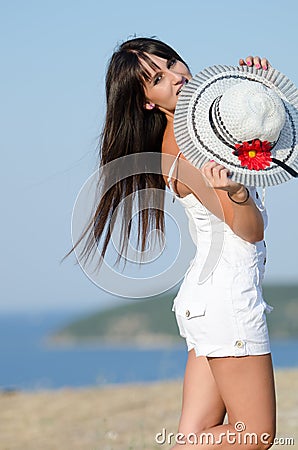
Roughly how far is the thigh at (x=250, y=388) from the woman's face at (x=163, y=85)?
2.75 feet

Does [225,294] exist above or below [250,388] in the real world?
above

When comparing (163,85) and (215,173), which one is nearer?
(215,173)

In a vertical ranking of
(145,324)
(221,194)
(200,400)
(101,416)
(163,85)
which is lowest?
(145,324)

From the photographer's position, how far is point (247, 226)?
2793 mm

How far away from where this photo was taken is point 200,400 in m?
3.12

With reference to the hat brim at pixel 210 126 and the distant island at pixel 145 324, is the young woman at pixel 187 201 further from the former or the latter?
the distant island at pixel 145 324

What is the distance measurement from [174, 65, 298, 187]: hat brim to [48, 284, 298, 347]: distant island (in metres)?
46.4

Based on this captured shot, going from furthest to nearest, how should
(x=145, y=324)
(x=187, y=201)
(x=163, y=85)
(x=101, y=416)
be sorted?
1. (x=145, y=324)
2. (x=101, y=416)
3. (x=163, y=85)
4. (x=187, y=201)

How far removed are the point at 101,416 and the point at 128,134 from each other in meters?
3.91

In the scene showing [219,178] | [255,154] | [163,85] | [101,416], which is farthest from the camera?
[101,416]

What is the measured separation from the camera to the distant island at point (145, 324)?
189ft

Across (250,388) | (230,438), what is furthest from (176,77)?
(230,438)

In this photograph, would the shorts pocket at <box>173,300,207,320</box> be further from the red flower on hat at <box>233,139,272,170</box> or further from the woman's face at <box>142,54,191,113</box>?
the woman's face at <box>142,54,191,113</box>

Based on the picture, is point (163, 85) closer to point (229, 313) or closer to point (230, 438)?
point (229, 313)
